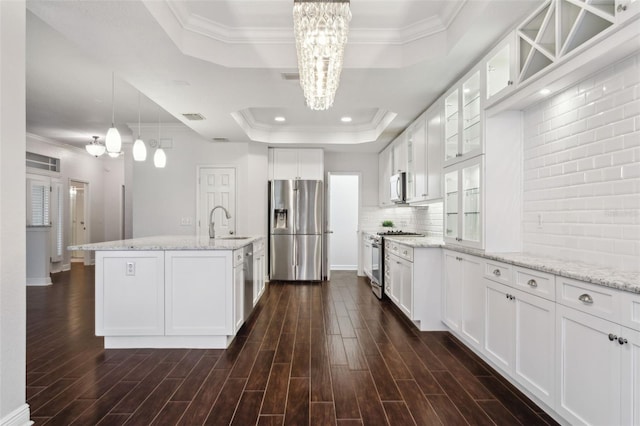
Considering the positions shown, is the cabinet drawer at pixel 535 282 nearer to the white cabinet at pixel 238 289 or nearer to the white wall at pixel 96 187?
the white cabinet at pixel 238 289

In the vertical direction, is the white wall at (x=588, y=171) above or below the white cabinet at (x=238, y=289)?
above

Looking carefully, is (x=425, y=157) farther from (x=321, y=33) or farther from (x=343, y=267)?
(x=343, y=267)

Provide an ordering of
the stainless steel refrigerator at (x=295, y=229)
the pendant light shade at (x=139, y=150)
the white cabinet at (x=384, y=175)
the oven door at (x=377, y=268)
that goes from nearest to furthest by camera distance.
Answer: the pendant light shade at (x=139, y=150) → the oven door at (x=377, y=268) → the white cabinet at (x=384, y=175) → the stainless steel refrigerator at (x=295, y=229)

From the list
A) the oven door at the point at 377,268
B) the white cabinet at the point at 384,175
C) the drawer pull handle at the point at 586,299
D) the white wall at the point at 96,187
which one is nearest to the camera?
the drawer pull handle at the point at 586,299

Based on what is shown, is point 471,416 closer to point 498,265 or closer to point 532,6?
point 498,265

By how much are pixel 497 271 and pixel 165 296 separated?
9.28ft

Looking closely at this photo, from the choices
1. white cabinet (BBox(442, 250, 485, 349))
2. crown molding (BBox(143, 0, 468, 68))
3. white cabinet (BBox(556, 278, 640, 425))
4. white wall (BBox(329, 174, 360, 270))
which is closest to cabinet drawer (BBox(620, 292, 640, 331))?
white cabinet (BBox(556, 278, 640, 425))

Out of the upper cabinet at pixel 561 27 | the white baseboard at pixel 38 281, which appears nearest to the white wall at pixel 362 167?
the upper cabinet at pixel 561 27

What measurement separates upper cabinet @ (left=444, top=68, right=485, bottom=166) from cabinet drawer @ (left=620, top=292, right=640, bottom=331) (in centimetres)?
159

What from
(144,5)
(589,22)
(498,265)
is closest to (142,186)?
(144,5)

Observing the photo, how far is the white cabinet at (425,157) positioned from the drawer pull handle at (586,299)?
6.86 feet

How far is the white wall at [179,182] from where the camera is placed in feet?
18.9
